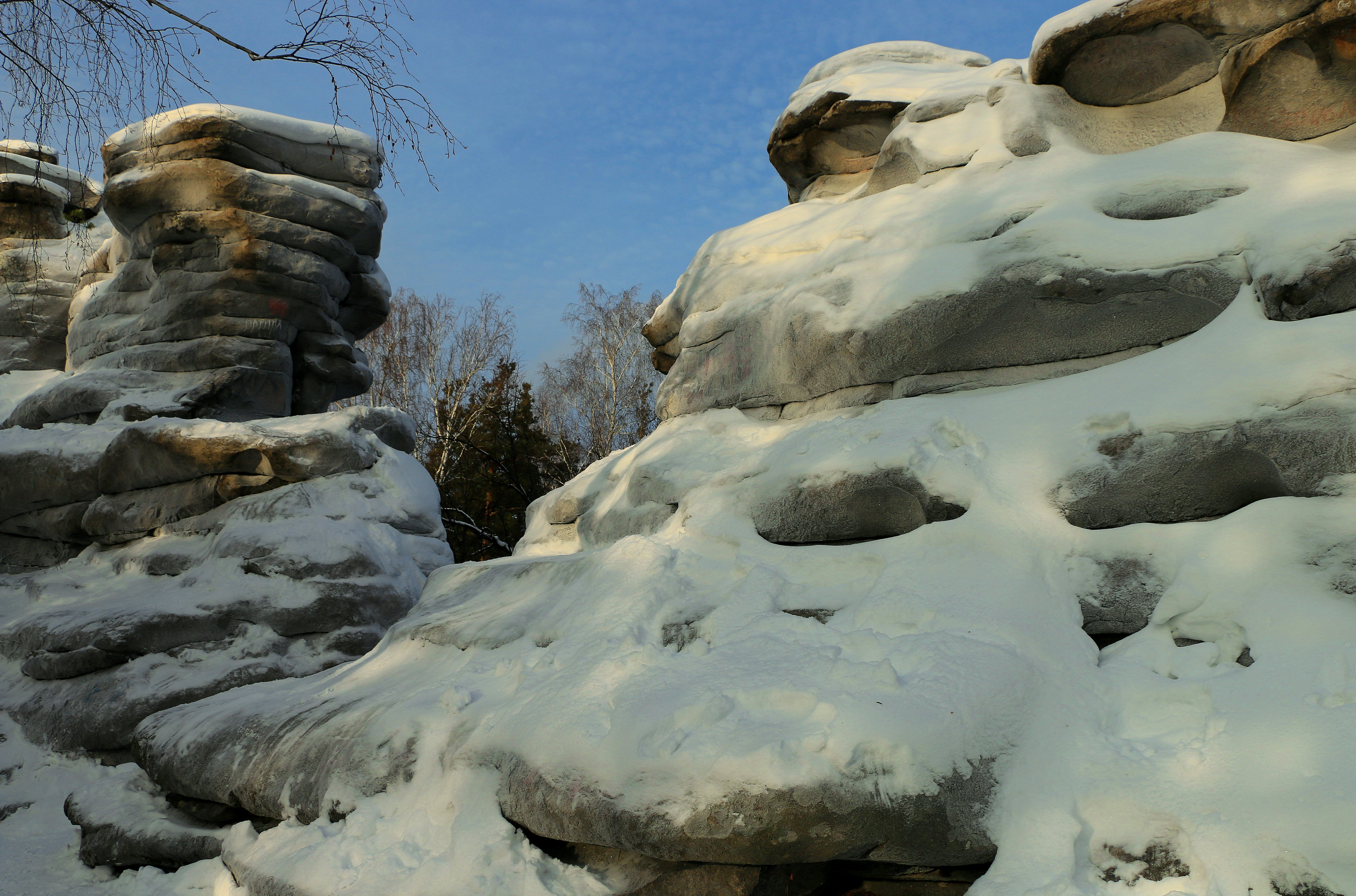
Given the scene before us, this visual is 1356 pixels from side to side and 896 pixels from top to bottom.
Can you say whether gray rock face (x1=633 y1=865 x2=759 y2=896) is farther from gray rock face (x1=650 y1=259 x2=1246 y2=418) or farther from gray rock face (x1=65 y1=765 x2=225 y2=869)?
gray rock face (x1=650 y1=259 x2=1246 y2=418)

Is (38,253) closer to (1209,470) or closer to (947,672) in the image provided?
(947,672)

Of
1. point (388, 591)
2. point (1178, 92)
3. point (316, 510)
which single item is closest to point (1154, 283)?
point (1178, 92)

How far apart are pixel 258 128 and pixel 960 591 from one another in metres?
9.99

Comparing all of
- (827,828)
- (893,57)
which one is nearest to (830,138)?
(893,57)

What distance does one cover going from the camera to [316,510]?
7027 millimetres

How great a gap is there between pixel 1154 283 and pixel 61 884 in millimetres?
5548

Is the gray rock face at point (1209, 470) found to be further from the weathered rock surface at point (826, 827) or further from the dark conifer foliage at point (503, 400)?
the dark conifer foliage at point (503, 400)

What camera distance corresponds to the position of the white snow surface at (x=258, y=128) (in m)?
9.80

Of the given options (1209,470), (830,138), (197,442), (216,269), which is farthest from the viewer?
(216,269)

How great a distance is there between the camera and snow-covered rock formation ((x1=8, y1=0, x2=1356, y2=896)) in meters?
2.32

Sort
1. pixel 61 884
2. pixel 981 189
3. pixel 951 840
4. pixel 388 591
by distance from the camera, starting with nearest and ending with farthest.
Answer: pixel 951 840 → pixel 61 884 → pixel 981 189 → pixel 388 591

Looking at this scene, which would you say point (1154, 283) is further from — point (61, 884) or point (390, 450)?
point (390, 450)

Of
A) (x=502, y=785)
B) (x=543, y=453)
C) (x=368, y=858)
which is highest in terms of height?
(x=502, y=785)

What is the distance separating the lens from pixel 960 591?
3068 mm
